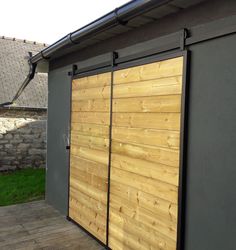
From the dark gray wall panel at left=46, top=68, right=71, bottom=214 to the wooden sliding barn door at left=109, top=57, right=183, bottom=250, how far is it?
1.66 meters

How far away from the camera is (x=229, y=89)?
249cm

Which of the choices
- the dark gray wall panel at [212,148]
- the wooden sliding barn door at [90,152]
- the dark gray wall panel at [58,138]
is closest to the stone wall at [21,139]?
the dark gray wall panel at [58,138]

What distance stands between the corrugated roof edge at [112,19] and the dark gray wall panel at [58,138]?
3.37 feet

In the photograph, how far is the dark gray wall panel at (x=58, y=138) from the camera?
536cm

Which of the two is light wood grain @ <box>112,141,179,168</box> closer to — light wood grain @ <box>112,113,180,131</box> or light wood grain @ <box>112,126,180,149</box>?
light wood grain @ <box>112,126,180,149</box>

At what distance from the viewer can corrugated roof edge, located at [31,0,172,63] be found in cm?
286

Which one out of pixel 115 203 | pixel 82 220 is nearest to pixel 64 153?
pixel 82 220

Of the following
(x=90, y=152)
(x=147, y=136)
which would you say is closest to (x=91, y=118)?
(x=90, y=152)

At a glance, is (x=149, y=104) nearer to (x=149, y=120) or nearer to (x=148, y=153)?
(x=149, y=120)

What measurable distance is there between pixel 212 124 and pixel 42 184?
580 cm

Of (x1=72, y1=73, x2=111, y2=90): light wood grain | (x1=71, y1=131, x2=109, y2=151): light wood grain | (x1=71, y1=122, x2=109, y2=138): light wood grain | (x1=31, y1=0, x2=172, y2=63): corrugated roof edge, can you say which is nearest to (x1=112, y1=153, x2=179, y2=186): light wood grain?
(x1=71, y1=131, x2=109, y2=151): light wood grain

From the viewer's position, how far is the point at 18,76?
11477 mm

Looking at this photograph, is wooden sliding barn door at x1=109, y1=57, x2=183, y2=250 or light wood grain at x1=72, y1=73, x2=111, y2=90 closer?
wooden sliding barn door at x1=109, y1=57, x2=183, y2=250

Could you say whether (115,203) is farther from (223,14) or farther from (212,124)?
(223,14)
